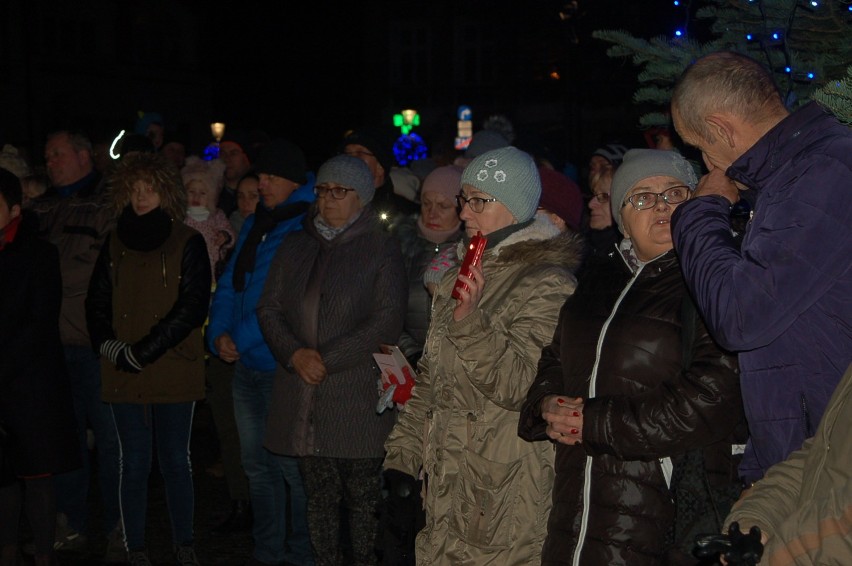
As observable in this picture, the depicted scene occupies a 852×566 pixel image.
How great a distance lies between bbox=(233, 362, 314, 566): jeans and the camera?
6496 mm

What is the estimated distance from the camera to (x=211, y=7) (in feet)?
125

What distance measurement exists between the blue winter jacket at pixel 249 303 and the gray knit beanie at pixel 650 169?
9.47 feet

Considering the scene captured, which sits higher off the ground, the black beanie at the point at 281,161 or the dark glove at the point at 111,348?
the black beanie at the point at 281,161

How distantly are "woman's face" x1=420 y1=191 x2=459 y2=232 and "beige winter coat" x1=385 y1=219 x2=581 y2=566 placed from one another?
79.0 inches

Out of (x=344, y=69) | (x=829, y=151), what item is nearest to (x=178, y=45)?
(x=344, y=69)

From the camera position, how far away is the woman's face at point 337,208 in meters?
5.97

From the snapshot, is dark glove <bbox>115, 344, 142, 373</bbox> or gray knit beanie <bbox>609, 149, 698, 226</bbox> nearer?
gray knit beanie <bbox>609, 149, 698, 226</bbox>

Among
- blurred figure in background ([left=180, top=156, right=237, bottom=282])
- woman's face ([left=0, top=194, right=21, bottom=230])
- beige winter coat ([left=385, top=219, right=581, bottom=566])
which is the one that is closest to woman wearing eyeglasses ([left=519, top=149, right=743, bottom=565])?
beige winter coat ([left=385, top=219, right=581, bottom=566])

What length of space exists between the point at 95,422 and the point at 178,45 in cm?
3568

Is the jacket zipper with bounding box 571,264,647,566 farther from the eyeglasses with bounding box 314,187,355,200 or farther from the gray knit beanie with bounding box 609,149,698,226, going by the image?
the eyeglasses with bounding box 314,187,355,200

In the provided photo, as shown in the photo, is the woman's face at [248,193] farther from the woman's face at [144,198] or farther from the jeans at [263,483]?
the jeans at [263,483]

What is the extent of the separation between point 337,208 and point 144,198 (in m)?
1.28

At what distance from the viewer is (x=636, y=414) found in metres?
3.48

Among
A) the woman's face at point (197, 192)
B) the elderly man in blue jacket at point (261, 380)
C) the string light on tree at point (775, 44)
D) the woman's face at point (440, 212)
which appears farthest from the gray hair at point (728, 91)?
the woman's face at point (197, 192)
